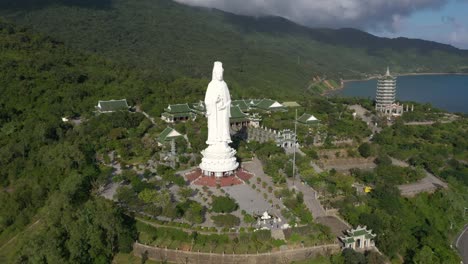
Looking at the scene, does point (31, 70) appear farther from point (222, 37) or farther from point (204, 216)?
point (222, 37)

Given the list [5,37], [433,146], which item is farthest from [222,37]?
[433,146]

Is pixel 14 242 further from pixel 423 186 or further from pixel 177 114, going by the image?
pixel 423 186

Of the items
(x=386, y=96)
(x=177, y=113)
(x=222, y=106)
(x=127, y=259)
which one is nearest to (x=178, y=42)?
(x=386, y=96)

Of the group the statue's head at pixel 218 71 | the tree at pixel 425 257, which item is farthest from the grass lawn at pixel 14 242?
the tree at pixel 425 257

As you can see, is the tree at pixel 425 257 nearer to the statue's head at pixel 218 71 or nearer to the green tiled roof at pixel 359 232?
the green tiled roof at pixel 359 232

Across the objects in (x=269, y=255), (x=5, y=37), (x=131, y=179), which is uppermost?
(x=5, y=37)
